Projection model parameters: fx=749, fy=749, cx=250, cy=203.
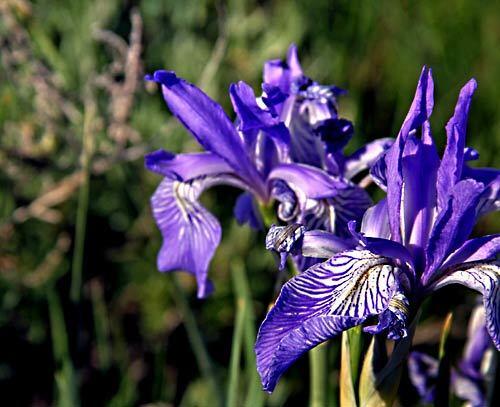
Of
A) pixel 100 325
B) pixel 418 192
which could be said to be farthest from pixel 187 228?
pixel 100 325

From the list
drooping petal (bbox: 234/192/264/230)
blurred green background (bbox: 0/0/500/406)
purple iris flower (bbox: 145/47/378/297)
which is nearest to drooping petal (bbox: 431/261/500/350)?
purple iris flower (bbox: 145/47/378/297)

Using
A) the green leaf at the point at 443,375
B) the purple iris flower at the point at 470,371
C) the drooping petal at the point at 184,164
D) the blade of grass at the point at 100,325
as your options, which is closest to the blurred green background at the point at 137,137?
the blade of grass at the point at 100,325

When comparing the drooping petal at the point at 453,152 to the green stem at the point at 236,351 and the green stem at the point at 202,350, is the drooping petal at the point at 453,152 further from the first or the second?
the green stem at the point at 202,350

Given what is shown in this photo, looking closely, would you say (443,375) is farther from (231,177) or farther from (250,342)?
(231,177)

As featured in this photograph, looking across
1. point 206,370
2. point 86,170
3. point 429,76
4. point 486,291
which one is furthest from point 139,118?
point 486,291

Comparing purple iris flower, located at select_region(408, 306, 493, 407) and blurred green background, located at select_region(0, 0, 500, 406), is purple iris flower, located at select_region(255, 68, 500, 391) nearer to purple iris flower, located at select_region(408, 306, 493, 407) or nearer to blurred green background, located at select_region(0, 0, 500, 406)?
purple iris flower, located at select_region(408, 306, 493, 407)
